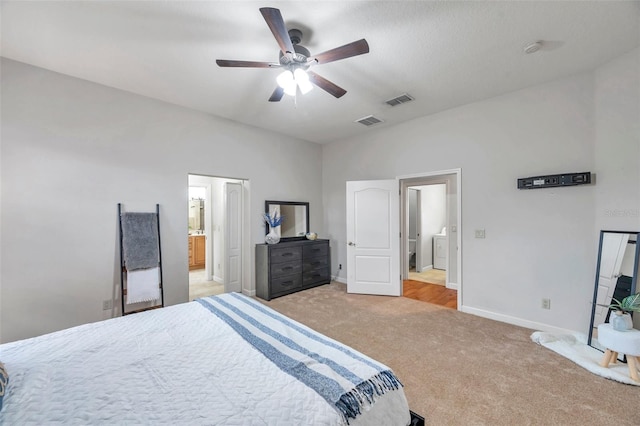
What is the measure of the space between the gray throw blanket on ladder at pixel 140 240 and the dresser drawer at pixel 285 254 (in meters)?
1.57

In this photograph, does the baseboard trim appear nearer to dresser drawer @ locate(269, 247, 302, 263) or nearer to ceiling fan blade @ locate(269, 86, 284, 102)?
dresser drawer @ locate(269, 247, 302, 263)

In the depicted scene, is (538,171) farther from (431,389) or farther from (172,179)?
(172,179)

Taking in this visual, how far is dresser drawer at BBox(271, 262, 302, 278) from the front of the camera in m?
4.05

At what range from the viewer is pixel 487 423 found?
5.32 feet

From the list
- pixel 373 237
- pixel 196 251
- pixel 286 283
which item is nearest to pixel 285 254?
pixel 286 283

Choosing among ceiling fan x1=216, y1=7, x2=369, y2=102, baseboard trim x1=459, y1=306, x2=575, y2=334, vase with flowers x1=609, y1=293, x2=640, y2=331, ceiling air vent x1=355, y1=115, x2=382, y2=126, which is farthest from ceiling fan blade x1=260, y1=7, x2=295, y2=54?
baseboard trim x1=459, y1=306, x2=575, y2=334

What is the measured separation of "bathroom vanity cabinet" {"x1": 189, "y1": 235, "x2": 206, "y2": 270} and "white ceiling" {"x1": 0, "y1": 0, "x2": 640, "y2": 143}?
151 inches

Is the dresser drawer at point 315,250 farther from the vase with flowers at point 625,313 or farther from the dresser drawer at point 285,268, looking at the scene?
the vase with flowers at point 625,313

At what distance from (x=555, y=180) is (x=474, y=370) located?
2.22 meters

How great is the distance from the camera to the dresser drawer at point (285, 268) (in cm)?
405

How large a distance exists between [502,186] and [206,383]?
3.67 m

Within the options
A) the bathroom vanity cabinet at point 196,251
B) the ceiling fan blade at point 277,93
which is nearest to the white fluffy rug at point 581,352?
the ceiling fan blade at point 277,93

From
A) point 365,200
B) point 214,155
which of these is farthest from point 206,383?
point 365,200

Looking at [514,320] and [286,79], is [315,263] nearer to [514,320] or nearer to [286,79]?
[514,320]
